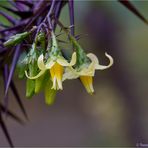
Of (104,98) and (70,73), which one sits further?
(104,98)

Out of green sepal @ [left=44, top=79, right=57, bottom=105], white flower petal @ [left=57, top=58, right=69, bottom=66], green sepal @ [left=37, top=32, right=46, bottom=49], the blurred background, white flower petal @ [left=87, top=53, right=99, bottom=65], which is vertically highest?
green sepal @ [left=37, top=32, right=46, bottom=49]

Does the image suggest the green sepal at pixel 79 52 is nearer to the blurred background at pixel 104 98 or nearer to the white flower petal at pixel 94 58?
the white flower petal at pixel 94 58

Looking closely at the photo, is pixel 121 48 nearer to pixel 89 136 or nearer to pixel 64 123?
pixel 89 136

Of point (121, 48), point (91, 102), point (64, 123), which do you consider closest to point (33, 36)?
point (121, 48)

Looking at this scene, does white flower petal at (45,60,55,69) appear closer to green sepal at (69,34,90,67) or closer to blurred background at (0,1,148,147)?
green sepal at (69,34,90,67)

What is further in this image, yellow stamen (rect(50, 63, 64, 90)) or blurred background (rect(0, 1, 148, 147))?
blurred background (rect(0, 1, 148, 147))

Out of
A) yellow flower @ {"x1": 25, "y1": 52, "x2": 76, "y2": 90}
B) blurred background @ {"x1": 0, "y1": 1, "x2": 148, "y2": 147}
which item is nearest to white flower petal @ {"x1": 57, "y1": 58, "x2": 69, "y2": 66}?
yellow flower @ {"x1": 25, "y1": 52, "x2": 76, "y2": 90}

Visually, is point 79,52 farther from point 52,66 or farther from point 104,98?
point 104,98

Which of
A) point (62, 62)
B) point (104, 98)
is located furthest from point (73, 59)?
point (104, 98)
